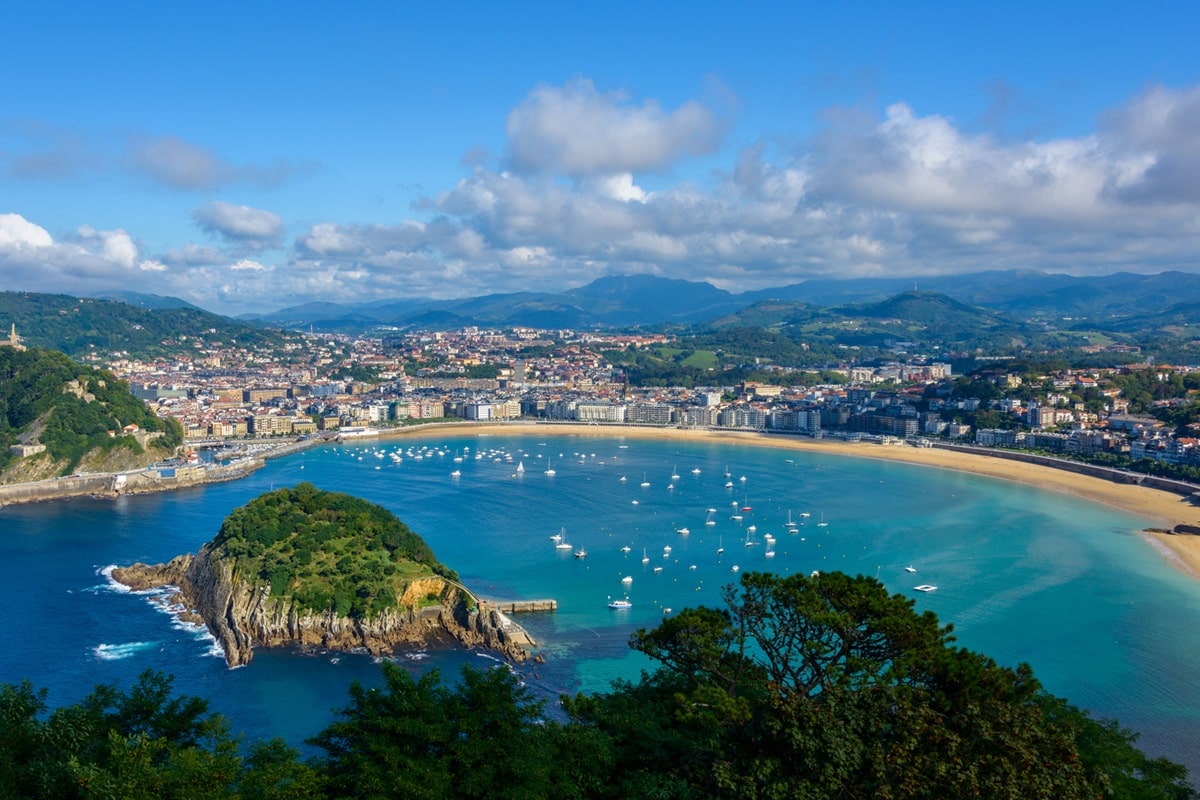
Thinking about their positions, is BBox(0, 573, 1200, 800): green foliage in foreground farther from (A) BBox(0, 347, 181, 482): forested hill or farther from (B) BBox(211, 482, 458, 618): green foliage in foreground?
(A) BBox(0, 347, 181, 482): forested hill

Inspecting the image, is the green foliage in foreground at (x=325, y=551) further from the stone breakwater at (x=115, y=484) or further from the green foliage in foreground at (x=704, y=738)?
the stone breakwater at (x=115, y=484)

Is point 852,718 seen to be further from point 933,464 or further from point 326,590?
point 933,464

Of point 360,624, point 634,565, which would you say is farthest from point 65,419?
point 634,565

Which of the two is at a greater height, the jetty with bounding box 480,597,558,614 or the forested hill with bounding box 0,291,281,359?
the forested hill with bounding box 0,291,281,359

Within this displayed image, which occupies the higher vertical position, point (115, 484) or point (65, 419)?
point (65, 419)

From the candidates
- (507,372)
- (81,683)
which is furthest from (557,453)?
(507,372)

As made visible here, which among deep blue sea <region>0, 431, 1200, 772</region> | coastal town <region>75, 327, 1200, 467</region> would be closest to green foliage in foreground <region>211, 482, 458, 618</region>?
deep blue sea <region>0, 431, 1200, 772</region>
